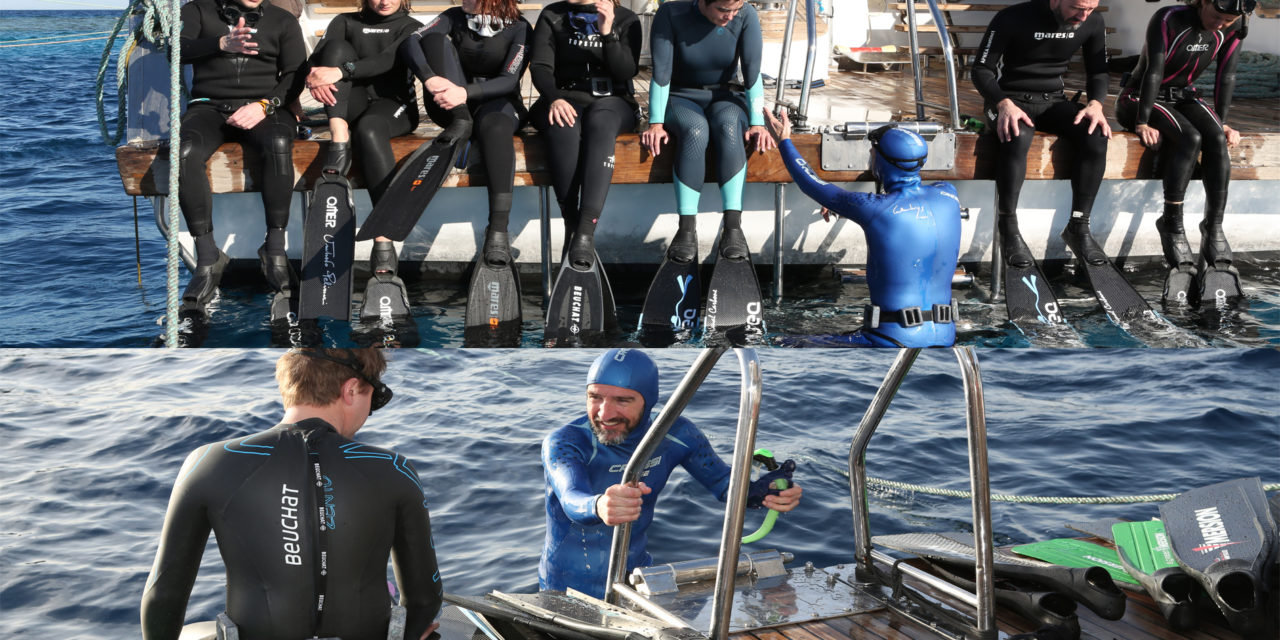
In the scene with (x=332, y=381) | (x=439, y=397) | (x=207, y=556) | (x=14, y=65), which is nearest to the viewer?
(x=332, y=381)

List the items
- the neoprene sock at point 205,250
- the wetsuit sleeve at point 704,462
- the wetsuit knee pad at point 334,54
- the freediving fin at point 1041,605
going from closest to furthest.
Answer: the freediving fin at point 1041,605 → the wetsuit sleeve at point 704,462 → the neoprene sock at point 205,250 → the wetsuit knee pad at point 334,54

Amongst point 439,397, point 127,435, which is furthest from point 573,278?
point 127,435

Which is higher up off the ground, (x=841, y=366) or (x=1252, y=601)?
(x=1252, y=601)

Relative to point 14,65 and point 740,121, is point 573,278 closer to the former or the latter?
point 740,121

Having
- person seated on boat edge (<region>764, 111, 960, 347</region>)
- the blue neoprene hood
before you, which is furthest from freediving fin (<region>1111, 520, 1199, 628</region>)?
the blue neoprene hood

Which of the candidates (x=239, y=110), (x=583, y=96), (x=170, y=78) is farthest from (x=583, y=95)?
(x=170, y=78)

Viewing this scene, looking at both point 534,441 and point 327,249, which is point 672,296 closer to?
point 534,441

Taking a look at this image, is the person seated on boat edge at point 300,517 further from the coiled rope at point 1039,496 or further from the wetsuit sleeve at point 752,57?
the wetsuit sleeve at point 752,57

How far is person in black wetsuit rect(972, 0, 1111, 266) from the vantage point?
20.1ft

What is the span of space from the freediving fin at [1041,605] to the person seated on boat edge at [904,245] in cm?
194

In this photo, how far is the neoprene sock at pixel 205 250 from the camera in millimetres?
5602

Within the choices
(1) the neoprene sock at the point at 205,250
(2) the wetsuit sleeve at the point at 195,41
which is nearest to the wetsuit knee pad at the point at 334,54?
(2) the wetsuit sleeve at the point at 195,41

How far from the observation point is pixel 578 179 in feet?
19.4

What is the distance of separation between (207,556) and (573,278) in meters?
2.38
